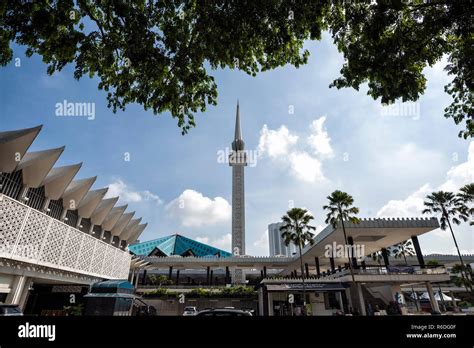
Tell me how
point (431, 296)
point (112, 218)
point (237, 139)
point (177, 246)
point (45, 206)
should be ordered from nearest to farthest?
point (45, 206), point (431, 296), point (112, 218), point (177, 246), point (237, 139)

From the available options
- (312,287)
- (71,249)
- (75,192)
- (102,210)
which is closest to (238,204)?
(102,210)

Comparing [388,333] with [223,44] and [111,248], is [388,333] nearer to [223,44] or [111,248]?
[223,44]

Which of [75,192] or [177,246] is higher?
[177,246]

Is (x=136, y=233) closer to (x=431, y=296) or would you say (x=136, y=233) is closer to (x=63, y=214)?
(x=63, y=214)

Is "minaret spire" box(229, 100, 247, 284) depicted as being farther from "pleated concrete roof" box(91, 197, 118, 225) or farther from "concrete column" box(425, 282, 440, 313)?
"concrete column" box(425, 282, 440, 313)

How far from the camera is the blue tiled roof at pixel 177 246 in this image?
6706cm

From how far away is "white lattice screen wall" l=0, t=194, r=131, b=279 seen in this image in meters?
16.7

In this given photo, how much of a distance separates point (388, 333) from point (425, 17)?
27.8 ft

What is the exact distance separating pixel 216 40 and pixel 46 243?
70.0 ft

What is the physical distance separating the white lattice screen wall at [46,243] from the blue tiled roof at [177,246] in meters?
38.0

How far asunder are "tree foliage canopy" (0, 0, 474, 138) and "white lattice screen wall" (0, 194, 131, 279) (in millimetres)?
14847

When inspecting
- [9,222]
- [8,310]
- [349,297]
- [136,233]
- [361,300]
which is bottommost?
[8,310]

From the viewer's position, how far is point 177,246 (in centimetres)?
7288

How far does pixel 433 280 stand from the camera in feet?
88.9
